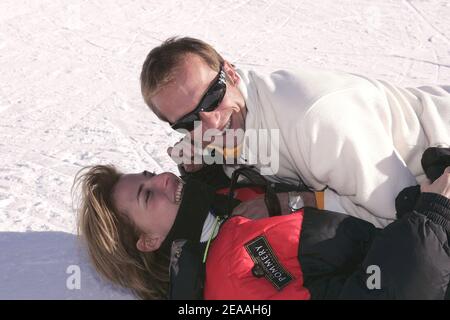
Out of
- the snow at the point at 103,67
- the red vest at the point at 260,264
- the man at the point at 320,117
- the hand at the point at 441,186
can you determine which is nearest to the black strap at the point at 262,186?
the man at the point at 320,117

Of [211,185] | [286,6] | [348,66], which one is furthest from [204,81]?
[286,6]

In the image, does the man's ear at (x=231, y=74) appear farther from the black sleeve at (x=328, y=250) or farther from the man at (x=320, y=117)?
the black sleeve at (x=328, y=250)

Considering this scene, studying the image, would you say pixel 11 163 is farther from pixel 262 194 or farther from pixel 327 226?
pixel 327 226

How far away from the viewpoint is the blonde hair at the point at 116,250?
7.48 ft

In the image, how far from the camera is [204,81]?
6.97 feet

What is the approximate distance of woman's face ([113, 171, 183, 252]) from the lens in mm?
2246

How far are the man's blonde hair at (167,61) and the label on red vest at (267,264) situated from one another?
2.06ft

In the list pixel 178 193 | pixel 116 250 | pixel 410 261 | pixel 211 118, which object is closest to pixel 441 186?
pixel 410 261

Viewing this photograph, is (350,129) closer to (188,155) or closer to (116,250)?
(188,155)

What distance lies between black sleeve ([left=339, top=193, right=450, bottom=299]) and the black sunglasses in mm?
762

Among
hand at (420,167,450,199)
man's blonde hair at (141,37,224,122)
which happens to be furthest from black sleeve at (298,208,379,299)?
man's blonde hair at (141,37,224,122)

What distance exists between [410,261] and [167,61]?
109 centimetres

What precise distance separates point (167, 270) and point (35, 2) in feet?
13.4

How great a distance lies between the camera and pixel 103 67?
176 inches
